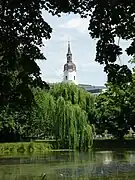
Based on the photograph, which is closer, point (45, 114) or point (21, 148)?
point (21, 148)

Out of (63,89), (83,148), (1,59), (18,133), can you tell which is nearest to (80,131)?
(83,148)

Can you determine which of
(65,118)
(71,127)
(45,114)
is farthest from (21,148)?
(71,127)

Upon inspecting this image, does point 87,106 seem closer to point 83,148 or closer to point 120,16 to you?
point 83,148

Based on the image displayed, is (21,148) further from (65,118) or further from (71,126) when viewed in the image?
(71,126)

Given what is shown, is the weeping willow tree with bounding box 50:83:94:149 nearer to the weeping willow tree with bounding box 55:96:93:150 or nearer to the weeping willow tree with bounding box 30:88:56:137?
the weeping willow tree with bounding box 55:96:93:150

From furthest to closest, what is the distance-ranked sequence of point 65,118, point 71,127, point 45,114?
point 45,114
point 65,118
point 71,127

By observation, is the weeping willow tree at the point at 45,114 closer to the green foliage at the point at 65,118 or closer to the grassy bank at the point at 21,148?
the green foliage at the point at 65,118

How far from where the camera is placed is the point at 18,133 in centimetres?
4441

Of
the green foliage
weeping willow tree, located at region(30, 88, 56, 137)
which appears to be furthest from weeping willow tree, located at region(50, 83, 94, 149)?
weeping willow tree, located at region(30, 88, 56, 137)

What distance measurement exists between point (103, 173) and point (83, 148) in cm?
1874

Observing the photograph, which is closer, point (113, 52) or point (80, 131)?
point (113, 52)

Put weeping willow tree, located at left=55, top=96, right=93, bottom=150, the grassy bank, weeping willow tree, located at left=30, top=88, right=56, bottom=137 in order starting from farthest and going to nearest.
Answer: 1. weeping willow tree, located at left=30, top=88, right=56, bottom=137
2. the grassy bank
3. weeping willow tree, located at left=55, top=96, right=93, bottom=150

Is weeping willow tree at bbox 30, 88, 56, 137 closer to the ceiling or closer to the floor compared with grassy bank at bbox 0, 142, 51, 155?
closer to the ceiling

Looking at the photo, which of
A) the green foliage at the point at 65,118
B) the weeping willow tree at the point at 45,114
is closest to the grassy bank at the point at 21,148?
the green foliage at the point at 65,118
